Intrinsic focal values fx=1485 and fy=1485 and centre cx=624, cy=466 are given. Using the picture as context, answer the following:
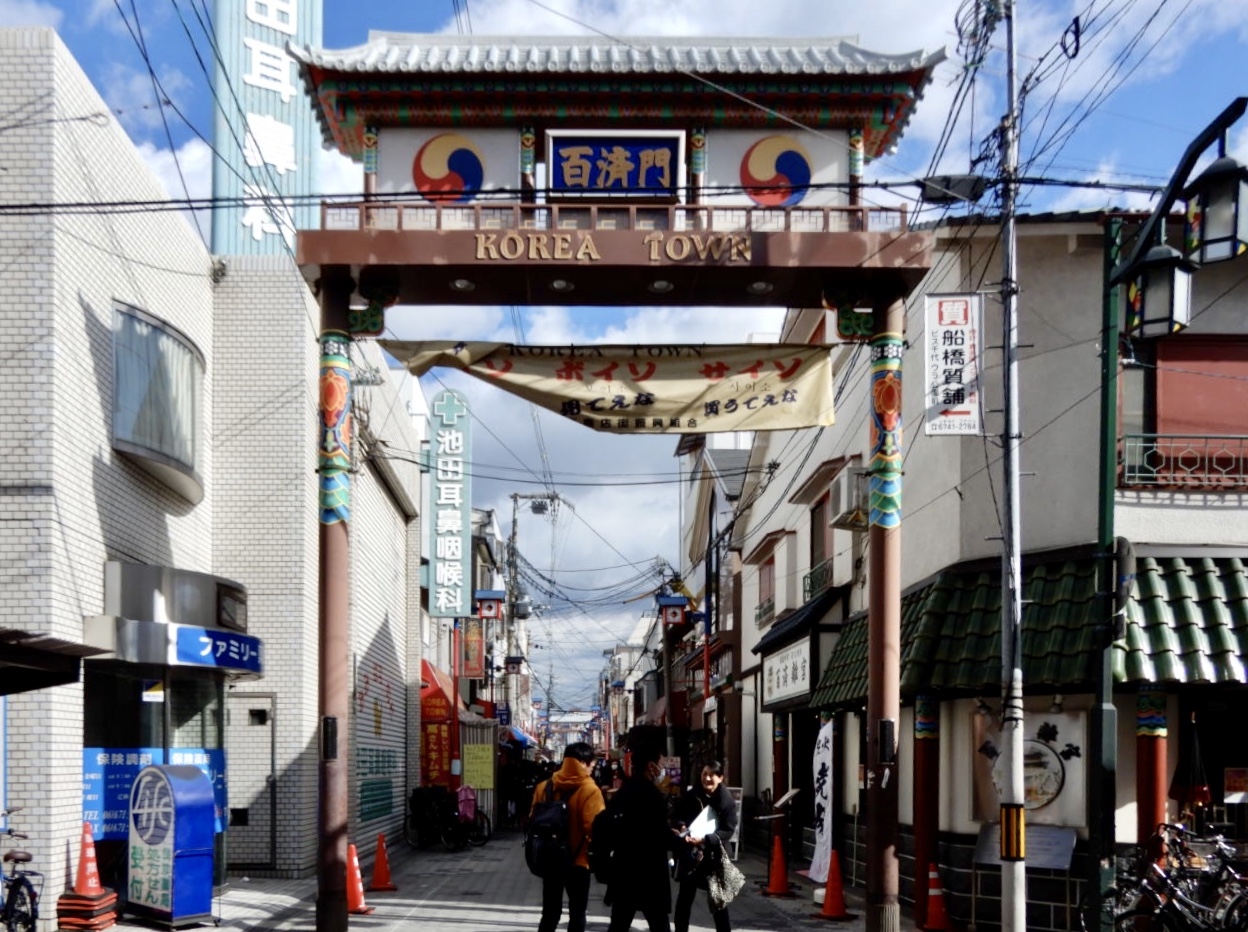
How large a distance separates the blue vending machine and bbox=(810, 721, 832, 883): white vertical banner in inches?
334

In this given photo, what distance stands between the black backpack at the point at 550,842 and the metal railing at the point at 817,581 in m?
14.0

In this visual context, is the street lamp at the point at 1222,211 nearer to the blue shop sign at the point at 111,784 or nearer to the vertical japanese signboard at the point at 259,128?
the blue shop sign at the point at 111,784

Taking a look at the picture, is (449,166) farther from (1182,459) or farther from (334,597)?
(1182,459)

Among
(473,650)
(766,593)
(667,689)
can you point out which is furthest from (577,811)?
(473,650)

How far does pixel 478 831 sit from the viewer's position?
33.4 metres

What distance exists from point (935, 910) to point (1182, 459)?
5.77m

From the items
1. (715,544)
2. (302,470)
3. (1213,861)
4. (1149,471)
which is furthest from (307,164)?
(715,544)

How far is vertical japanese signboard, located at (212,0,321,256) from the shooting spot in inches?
984

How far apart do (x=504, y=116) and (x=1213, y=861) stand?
11096 millimetres

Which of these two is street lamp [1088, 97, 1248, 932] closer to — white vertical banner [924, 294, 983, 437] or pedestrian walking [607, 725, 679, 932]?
white vertical banner [924, 294, 983, 437]

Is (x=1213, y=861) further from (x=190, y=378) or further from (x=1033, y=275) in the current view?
(x=190, y=378)

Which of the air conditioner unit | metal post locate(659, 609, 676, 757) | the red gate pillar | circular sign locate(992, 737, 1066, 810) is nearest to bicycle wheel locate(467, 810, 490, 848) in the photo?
metal post locate(659, 609, 676, 757)

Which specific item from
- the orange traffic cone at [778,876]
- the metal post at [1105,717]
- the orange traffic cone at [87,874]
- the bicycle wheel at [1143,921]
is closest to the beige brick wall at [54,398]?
the orange traffic cone at [87,874]

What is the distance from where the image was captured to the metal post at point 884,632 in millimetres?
15852
